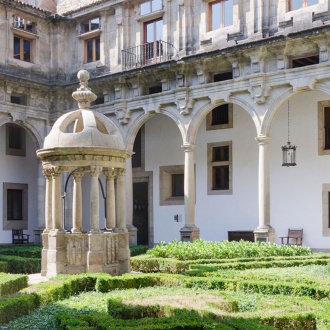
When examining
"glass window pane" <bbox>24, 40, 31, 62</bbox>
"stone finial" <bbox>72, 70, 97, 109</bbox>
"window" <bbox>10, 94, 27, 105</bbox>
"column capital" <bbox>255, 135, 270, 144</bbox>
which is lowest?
"column capital" <bbox>255, 135, 270, 144</bbox>

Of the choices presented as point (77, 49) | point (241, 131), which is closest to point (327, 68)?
point (241, 131)

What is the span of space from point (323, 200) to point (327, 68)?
15.6 ft

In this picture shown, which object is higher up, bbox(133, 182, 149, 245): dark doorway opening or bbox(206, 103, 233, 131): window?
bbox(206, 103, 233, 131): window

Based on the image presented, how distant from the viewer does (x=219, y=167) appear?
23.0 meters

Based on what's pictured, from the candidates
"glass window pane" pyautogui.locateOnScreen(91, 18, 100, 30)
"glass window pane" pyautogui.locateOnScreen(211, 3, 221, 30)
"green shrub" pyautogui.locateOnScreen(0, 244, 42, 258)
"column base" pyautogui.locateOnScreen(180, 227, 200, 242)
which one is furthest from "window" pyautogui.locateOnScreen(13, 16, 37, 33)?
"column base" pyautogui.locateOnScreen(180, 227, 200, 242)

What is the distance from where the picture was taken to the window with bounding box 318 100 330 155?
20172 mm

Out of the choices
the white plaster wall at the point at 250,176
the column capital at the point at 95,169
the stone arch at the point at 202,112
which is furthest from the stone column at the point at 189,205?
the column capital at the point at 95,169

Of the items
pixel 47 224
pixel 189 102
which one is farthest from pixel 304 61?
pixel 47 224

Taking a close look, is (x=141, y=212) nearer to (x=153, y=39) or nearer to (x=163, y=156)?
(x=163, y=156)

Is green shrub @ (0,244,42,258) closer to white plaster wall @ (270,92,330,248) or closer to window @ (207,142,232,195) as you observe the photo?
window @ (207,142,232,195)

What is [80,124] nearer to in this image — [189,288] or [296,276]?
[189,288]

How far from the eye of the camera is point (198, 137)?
77.1ft

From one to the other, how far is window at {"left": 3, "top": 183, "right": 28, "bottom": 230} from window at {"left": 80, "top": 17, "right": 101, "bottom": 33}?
696cm

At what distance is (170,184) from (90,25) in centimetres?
693
